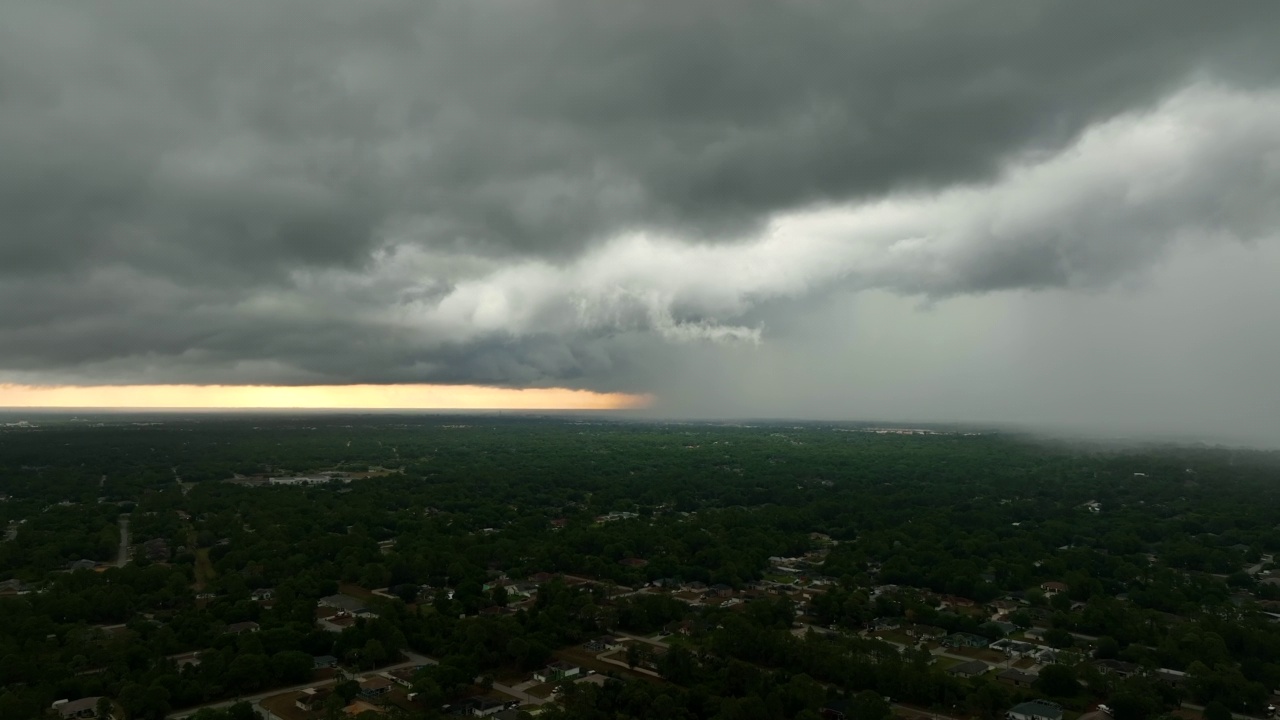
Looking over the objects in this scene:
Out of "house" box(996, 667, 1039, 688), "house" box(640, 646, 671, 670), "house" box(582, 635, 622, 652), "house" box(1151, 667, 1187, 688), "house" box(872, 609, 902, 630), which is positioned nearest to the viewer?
"house" box(1151, 667, 1187, 688)

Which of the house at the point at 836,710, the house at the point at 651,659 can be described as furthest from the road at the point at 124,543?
the house at the point at 836,710

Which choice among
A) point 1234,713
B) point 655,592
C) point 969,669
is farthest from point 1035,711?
point 655,592

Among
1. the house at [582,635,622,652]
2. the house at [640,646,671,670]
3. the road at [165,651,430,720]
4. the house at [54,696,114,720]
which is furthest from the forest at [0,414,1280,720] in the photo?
the house at [582,635,622,652]

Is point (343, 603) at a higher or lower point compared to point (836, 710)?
lower

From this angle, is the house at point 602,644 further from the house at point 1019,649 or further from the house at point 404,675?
the house at point 1019,649

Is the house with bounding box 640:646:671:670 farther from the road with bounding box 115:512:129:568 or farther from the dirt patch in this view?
the road with bounding box 115:512:129:568

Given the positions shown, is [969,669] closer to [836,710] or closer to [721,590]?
[836,710]

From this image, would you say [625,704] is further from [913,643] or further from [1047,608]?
[1047,608]
